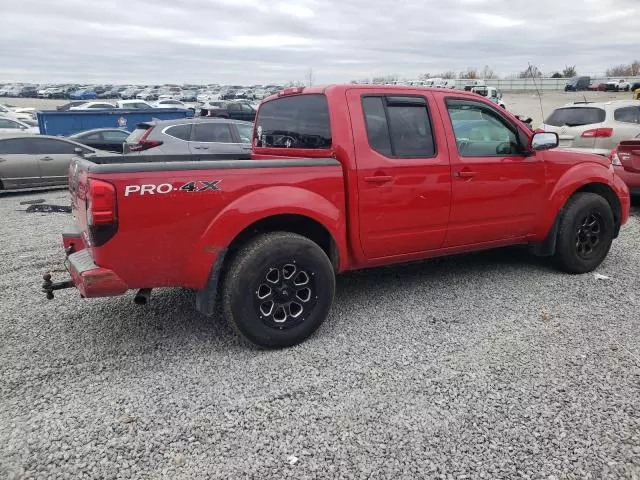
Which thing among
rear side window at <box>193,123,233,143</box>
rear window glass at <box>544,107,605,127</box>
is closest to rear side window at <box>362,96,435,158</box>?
rear side window at <box>193,123,233,143</box>

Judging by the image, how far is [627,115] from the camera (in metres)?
9.93

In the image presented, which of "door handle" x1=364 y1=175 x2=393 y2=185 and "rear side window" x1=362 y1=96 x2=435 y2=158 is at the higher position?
"rear side window" x1=362 y1=96 x2=435 y2=158

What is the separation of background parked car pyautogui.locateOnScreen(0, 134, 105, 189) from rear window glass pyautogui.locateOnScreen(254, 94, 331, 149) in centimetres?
789

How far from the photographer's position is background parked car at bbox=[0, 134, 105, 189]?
35.1 feet

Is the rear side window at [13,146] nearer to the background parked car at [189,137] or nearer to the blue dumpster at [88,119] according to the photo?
the background parked car at [189,137]

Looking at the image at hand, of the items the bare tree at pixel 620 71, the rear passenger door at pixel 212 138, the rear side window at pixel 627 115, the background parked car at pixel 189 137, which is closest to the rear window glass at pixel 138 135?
the background parked car at pixel 189 137

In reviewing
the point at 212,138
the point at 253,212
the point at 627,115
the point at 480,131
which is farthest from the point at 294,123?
the point at 627,115

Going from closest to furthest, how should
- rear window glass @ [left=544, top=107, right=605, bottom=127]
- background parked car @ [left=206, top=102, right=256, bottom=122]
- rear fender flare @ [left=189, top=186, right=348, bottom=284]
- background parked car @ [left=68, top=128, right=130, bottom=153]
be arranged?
1. rear fender flare @ [left=189, top=186, right=348, bottom=284]
2. rear window glass @ [left=544, top=107, right=605, bottom=127]
3. background parked car @ [left=68, top=128, right=130, bottom=153]
4. background parked car @ [left=206, top=102, right=256, bottom=122]

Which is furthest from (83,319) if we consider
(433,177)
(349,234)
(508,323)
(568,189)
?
(568,189)

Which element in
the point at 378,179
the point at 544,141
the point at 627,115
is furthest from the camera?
the point at 627,115

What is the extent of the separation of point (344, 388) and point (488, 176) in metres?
2.39

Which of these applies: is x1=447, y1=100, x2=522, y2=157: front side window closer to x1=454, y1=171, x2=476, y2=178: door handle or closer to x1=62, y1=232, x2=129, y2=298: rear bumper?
x1=454, y1=171, x2=476, y2=178: door handle

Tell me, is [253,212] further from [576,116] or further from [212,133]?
[576,116]

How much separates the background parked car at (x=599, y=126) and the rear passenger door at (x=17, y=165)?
10918 millimetres
